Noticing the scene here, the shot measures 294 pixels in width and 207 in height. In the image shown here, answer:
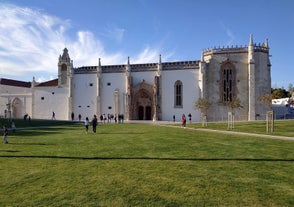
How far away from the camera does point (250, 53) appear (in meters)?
37.9

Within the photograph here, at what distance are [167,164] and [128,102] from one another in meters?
34.5

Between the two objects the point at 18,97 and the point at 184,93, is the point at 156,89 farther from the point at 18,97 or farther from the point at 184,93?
the point at 18,97

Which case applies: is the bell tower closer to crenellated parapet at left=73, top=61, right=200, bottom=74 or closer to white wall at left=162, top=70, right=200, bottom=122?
crenellated parapet at left=73, top=61, right=200, bottom=74

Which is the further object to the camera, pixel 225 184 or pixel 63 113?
pixel 63 113

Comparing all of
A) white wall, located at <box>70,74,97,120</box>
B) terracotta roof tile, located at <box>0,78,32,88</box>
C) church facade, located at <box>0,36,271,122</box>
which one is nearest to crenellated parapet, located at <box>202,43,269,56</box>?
church facade, located at <box>0,36,271,122</box>

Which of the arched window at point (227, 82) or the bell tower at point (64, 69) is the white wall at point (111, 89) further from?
the arched window at point (227, 82)

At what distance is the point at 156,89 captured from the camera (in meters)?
41.9

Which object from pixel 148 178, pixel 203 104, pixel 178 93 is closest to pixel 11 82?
pixel 178 93

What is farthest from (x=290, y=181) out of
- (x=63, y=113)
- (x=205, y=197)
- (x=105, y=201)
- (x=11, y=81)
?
(x=11, y=81)

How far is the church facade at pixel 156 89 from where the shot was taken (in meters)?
38.9

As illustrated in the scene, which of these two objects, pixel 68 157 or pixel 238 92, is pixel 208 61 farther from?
pixel 68 157

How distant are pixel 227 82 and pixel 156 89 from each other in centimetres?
1150

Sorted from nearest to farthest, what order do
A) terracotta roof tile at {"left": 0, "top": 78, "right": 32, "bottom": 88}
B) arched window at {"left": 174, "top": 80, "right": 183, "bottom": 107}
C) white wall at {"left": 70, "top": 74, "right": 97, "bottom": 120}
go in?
arched window at {"left": 174, "top": 80, "right": 183, "bottom": 107} < white wall at {"left": 70, "top": 74, "right": 97, "bottom": 120} < terracotta roof tile at {"left": 0, "top": 78, "right": 32, "bottom": 88}

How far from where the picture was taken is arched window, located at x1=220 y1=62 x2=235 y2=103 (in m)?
39.5
